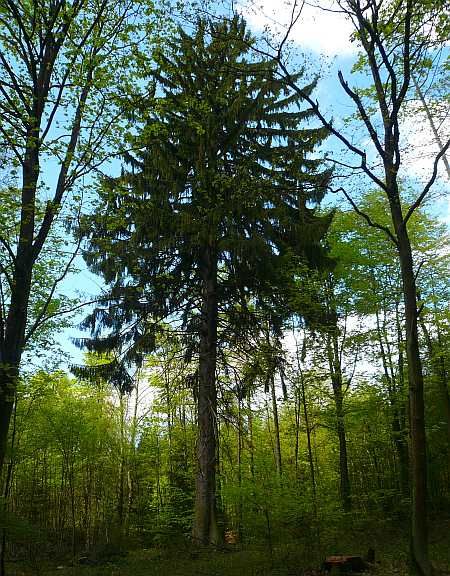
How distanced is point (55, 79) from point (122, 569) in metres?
9.43

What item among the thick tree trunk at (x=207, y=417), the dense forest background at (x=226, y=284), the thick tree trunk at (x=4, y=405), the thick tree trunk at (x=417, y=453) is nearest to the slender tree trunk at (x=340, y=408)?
the dense forest background at (x=226, y=284)

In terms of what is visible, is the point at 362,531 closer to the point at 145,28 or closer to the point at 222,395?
the point at 222,395

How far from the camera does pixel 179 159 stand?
11.8 m

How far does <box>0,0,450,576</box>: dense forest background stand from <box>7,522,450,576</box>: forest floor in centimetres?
9

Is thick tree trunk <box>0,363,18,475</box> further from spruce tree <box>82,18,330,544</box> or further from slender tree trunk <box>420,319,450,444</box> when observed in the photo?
slender tree trunk <box>420,319,450,444</box>

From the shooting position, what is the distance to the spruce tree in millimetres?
10664

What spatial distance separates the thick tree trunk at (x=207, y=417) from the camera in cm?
1034

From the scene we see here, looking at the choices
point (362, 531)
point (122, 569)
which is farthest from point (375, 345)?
point (122, 569)

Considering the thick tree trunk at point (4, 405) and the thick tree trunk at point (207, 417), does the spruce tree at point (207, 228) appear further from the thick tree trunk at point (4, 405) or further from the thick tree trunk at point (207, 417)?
the thick tree trunk at point (4, 405)

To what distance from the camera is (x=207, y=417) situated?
1078cm

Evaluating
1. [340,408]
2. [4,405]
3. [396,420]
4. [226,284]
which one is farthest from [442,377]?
[4,405]

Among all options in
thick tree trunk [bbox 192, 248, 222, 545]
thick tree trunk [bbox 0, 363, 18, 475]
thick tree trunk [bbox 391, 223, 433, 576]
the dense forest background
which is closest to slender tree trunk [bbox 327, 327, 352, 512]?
the dense forest background

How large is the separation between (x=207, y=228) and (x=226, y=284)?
6.00ft

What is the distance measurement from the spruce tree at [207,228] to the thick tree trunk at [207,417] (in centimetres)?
2
